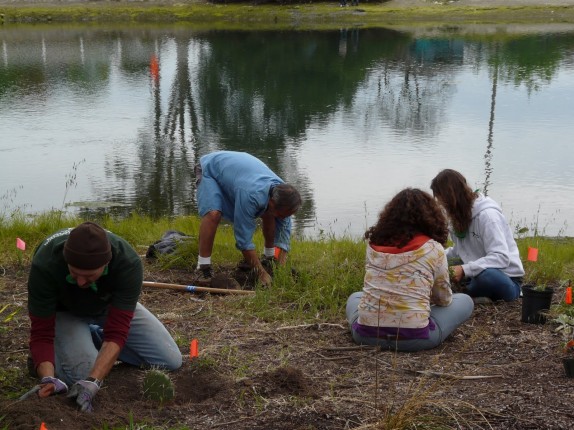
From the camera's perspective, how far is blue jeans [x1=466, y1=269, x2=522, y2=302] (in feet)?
19.7

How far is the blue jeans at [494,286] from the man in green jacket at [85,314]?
228 cm

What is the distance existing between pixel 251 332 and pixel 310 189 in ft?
21.7

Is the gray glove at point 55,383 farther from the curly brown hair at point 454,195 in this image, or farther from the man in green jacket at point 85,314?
the curly brown hair at point 454,195

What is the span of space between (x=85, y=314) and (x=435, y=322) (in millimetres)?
1998

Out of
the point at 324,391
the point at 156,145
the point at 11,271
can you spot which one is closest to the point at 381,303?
the point at 324,391

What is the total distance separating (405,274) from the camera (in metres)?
4.98

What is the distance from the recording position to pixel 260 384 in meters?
4.42

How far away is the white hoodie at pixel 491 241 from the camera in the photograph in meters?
6.03

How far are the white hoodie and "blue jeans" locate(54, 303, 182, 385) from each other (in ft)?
7.56

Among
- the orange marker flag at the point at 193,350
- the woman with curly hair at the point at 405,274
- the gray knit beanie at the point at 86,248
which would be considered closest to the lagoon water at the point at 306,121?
the woman with curly hair at the point at 405,274

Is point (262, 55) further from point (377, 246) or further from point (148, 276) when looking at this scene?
point (377, 246)

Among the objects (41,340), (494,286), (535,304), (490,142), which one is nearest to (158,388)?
(41,340)

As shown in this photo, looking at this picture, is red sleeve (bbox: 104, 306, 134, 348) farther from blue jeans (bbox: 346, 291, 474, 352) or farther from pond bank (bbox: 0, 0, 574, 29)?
pond bank (bbox: 0, 0, 574, 29)

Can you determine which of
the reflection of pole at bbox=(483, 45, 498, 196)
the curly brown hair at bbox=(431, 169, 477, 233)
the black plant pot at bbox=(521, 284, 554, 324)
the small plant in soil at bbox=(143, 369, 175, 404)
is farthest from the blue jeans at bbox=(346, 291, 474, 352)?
the reflection of pole at bbox=(483, 45, 498, 196)
